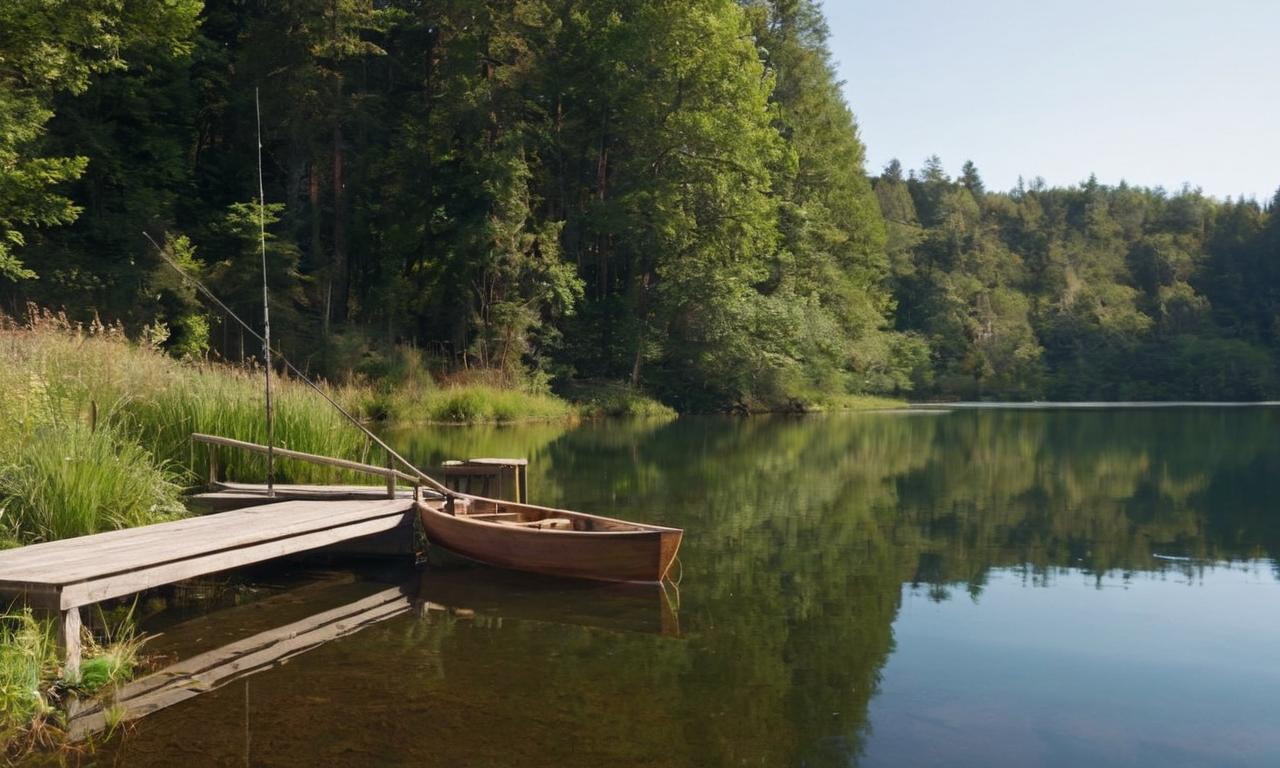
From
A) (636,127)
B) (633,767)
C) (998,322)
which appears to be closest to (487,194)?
(636,127)

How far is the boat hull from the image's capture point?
8.12 metres

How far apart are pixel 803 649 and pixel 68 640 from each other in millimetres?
4335

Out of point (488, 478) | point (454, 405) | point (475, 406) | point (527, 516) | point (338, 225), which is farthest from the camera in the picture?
point (338, 225)

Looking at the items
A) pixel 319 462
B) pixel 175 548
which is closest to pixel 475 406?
pixel 319 462

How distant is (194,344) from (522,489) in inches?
761

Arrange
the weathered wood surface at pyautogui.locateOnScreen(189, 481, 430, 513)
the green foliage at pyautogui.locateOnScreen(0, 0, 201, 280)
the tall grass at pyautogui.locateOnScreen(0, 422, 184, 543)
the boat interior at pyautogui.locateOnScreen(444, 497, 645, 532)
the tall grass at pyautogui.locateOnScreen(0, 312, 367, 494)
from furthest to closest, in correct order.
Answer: the green foliage at pyautogui.locateOnScreen(0, 0, 201, 280)
the weathered wood surface at pyautogui.locateOnScreen(189, 481, 430, 513)
the tall grass at pyautogui.locateOnScreen(0, 312, 367, 494)
the boat interior at pyautogui.locateOnScreen(444, 497, 645, 532)
the tall grass at pyautogui.locateOnScreen(0, 422, 184, 543)

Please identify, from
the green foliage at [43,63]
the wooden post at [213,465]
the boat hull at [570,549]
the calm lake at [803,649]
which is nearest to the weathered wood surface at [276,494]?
the wooden post at [213,465]

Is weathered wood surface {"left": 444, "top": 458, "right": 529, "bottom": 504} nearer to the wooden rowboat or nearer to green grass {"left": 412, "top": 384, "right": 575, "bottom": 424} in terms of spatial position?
the wooden rowboat

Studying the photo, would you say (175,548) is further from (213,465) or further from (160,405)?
(160,405)

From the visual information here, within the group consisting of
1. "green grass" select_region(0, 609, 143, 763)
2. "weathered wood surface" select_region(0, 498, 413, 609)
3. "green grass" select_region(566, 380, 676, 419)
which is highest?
"weathered wood surface" select_region(0, 498, 413, 609)

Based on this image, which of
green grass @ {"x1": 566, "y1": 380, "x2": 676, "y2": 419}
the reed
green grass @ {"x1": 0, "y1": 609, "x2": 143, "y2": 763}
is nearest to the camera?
green grass @ {"x1": 0, "y1": 609, "x2": 143, "y2": 763}

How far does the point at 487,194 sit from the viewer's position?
104 ft

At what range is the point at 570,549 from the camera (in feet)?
27.2

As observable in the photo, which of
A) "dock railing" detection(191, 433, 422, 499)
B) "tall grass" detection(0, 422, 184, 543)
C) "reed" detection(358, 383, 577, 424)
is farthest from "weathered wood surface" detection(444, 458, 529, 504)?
"reed" detection(358, 383, 577, 424)
